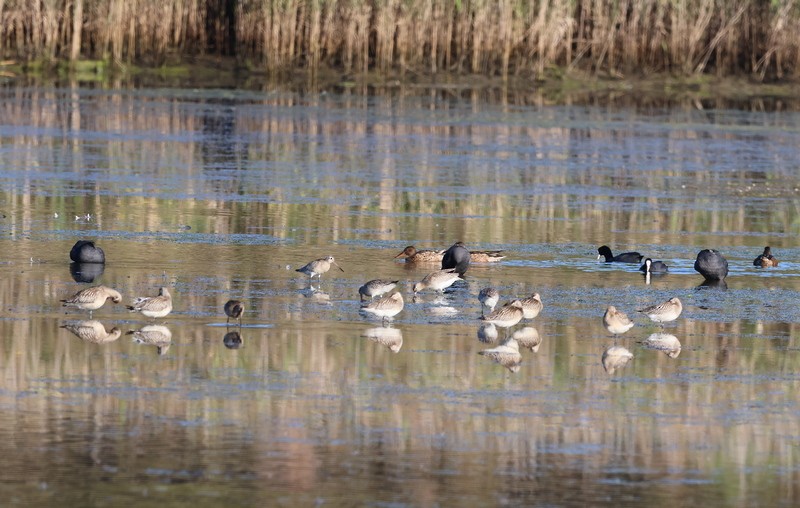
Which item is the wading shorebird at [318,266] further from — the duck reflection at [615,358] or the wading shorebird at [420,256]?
the duck reflection at [615,358]

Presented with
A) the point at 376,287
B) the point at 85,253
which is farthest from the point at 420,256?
the point at 85,253

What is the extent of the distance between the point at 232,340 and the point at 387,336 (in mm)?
1063

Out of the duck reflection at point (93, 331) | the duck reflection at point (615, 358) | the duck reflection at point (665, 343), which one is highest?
the duck reflection at point (93, 331)

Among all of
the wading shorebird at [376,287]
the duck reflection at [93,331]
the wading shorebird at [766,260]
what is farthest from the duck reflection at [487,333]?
the wading shorebird at [766,260]

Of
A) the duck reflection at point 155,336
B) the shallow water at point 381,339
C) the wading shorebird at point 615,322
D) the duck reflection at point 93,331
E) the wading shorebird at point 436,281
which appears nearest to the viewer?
the shallow water at point 381,339

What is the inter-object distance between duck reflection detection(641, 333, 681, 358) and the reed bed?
2717cm

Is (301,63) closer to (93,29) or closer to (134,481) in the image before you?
(93,29)

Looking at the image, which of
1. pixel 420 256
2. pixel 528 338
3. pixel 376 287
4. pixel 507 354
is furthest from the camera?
pixel 420 256

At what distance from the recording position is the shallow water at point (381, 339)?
24.3 feet

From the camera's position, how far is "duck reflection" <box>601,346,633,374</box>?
9859 millimetres

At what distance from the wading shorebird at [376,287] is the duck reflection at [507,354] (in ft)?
4.78

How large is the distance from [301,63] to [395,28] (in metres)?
2.50

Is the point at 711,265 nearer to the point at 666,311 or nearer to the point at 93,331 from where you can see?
the point at 666,311

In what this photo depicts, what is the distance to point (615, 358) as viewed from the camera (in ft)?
33.2
